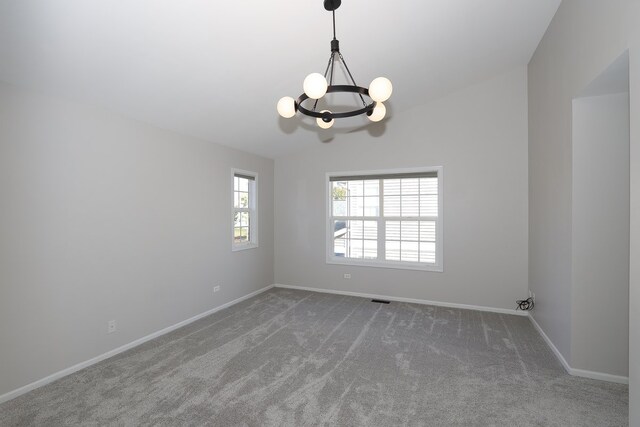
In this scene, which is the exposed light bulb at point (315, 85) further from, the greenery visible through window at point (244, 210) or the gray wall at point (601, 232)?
the greenery visible through window at point (244, 210)

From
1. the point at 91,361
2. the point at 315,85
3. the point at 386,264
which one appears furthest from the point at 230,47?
the point at 386,264

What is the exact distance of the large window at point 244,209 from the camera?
481 centimetres

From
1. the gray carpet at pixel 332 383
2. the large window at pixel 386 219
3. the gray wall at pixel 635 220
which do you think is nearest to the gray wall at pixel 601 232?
the gray carpet at pixel 332 383

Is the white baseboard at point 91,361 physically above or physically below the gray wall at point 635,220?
below

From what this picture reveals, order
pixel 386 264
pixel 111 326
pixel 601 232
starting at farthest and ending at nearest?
1. pixel 386 264
2. pixel 111 326
3. pixel 601 232

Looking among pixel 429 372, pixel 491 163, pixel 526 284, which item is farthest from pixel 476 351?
pixel 491 163

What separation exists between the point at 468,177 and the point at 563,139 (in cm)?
162

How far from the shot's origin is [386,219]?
4.93 m

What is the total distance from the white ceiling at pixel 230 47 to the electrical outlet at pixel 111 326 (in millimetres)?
2052

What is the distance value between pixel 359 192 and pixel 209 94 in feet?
9.17

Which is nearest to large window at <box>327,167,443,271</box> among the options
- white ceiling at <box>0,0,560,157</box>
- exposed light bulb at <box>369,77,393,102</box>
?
white ceiling at <box>0,0,560,157</box>

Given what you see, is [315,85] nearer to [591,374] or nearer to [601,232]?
[601,232]

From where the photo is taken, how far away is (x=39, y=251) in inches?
97.3

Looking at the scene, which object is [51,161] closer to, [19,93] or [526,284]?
[19,93]
